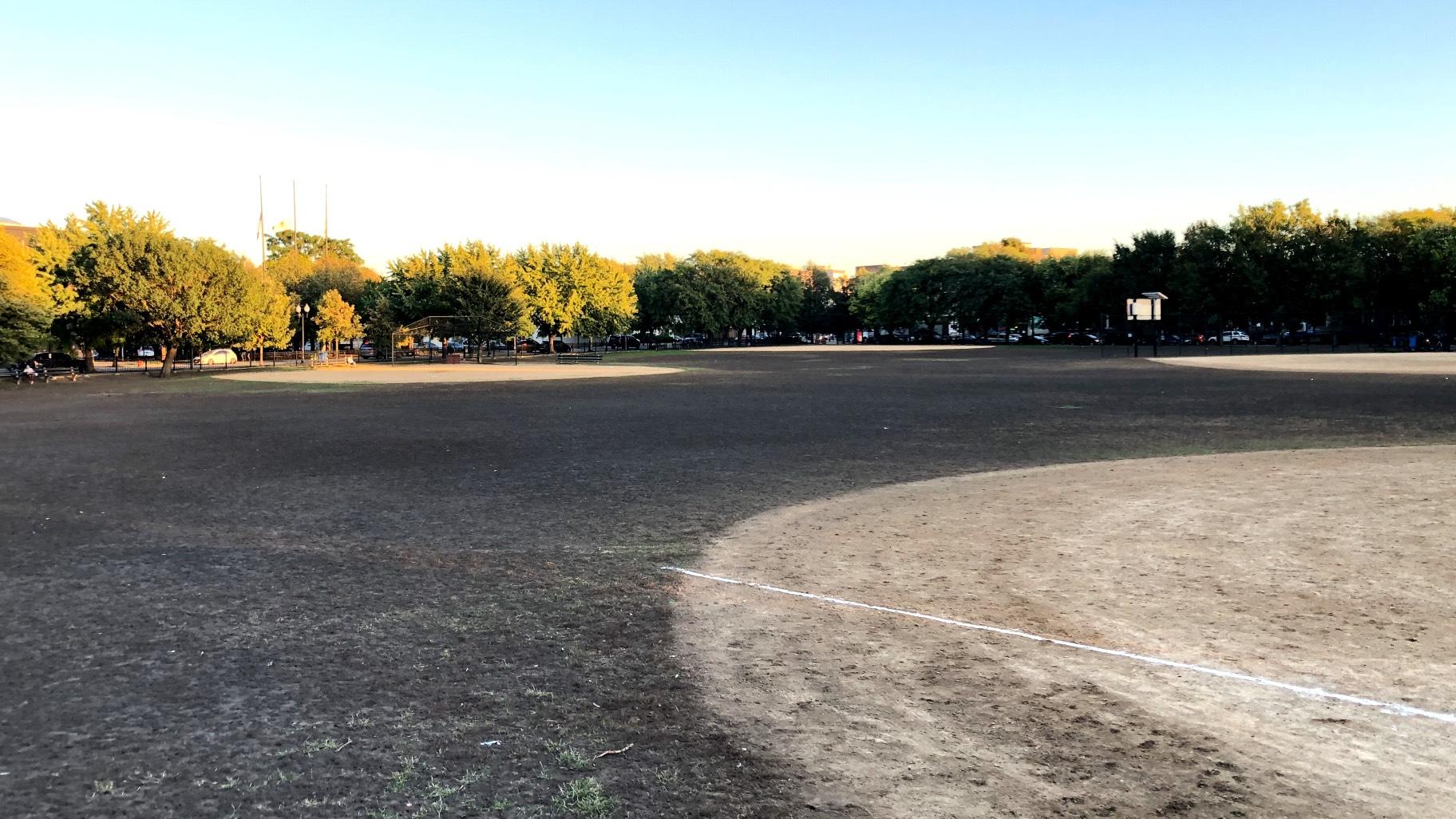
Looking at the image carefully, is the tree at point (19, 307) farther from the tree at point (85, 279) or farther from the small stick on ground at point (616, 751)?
the small stick on ground at point (616, 751)

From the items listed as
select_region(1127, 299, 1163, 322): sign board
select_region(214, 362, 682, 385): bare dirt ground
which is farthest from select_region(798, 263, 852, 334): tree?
select_region(214, 362, 682, 385): bare dirt ground

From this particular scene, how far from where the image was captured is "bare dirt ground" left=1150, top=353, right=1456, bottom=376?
43.5m

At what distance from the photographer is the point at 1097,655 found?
20.6 ft

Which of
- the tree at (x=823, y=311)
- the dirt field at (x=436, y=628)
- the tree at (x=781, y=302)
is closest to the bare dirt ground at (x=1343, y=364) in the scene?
the dirt field at (x=436, y=628)

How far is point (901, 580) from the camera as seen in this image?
27.2ft

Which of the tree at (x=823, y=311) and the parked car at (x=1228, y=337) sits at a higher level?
the tree at (x=823, y=311)

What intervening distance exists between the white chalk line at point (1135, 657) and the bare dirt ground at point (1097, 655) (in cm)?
9

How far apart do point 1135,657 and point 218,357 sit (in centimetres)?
7517

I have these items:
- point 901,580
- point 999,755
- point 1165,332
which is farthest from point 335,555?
point 1165,332

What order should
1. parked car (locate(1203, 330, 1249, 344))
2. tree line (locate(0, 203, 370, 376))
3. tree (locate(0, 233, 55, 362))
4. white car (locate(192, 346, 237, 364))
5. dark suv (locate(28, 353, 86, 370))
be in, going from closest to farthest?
tree (locate(0, 233, 55, 362)), tree line (locate(0, 203, 370, 376)), dark suv (locate(28, 353, 86, 370)), white car (locate(192, 346, 237, 364)), parked car (locate(1203, 330, 1249, 344))

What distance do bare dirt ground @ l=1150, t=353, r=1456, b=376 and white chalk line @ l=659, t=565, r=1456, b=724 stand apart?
41.1 meters

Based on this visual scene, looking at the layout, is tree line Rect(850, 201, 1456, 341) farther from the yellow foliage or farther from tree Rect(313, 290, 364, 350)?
the yellow foliage

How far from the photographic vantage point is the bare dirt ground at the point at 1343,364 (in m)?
43.5

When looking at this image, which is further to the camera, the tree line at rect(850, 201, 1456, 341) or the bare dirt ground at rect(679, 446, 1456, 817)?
the tree line at rect(850, 201, 1456, 341)
